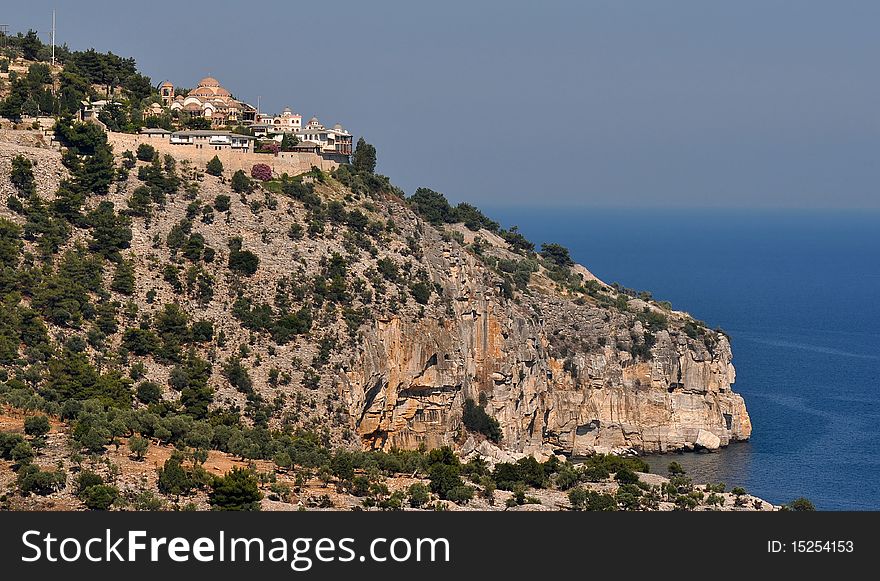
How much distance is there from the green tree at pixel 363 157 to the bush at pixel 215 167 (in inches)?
473

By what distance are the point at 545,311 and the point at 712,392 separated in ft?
35.6

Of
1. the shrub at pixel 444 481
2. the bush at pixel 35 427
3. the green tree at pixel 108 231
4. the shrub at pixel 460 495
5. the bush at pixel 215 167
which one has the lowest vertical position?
the shrub at pixel 460 495

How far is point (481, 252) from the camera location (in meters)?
105

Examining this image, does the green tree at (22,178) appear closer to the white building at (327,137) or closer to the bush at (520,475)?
the white building at (327,137)

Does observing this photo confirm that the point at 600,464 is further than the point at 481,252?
No

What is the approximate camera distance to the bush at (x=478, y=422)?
85250 mm

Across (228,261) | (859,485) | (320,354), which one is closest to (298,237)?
(228,261)

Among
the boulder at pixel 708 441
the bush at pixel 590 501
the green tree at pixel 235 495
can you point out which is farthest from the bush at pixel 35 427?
the boulder at pixel 708 441

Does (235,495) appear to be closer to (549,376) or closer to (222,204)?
(222,204)

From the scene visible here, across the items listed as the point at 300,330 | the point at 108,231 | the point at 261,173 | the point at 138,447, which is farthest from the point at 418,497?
the point at 261,173

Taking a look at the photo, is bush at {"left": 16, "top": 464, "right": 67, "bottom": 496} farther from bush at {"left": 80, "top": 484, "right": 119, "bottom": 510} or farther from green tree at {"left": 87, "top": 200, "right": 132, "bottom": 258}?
green tree at {"left": 87, "top": 200, "right": 132, "bottom": 258}

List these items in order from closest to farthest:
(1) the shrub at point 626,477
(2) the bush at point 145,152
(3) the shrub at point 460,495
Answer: (3) the shrub at point 460,495
(1) the shrub at point 626,477
(2) the bush at point 145,152

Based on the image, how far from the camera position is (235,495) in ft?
167

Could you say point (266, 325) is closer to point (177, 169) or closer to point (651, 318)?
point (177, 169)
